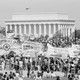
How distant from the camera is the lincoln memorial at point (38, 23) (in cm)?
16650

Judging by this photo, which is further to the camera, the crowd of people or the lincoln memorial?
the lincoln memorial

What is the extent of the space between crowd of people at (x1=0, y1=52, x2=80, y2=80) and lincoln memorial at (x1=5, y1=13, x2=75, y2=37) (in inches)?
4851

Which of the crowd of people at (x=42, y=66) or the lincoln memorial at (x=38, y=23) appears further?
the lincoln memorial at (x=38, y=23)

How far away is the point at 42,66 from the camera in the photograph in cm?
3775

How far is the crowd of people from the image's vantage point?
34.9m

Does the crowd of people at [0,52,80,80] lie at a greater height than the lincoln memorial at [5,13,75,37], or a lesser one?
lesser

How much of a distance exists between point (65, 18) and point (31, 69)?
137 meters

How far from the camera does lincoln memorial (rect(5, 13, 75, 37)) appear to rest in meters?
166

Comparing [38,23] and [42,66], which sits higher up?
[38,23]

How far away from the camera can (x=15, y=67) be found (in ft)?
124

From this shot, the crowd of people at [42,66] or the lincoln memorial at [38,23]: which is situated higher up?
the lincoln memorial at [38,23]

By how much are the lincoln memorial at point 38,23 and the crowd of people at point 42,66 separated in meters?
123

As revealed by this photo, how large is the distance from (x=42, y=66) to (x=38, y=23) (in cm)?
13334

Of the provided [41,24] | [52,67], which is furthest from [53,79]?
[41,24]
